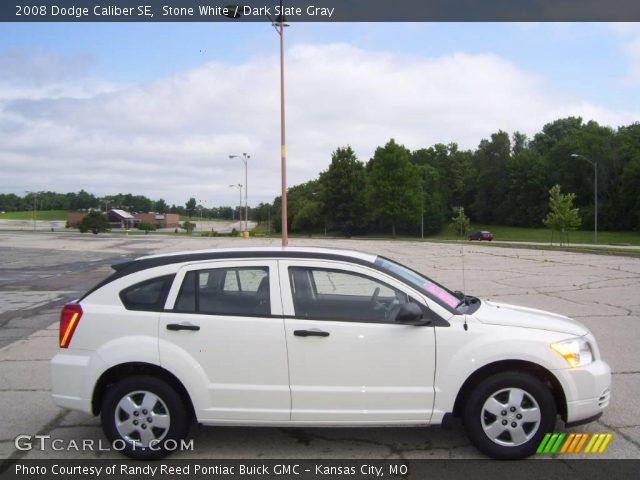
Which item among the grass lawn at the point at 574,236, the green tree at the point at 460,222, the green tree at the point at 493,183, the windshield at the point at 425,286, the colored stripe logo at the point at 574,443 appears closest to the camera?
the colored stripe logo at the point at 574,443

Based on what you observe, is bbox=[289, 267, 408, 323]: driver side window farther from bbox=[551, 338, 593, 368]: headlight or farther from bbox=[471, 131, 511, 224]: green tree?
bbox=[471, 131, 511, 224]: green tree

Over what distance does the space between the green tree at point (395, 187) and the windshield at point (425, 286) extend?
68.5 meters

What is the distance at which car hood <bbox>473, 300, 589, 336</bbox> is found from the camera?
4148 millimetres

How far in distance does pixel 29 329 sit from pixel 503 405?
8.23 m

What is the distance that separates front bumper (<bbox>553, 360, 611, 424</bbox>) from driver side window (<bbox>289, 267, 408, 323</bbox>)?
1347 millimetres

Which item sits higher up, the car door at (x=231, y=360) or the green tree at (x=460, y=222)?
the green tree at (x=460, y=222)

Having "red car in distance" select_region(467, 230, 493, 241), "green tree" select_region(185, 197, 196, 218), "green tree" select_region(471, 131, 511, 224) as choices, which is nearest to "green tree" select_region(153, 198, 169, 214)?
"green tree" select_region(185, 197, 196, 218)

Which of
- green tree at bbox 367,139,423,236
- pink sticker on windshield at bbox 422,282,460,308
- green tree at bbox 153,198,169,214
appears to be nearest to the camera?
pink sticker on windshield at bbox 422,282,460,308

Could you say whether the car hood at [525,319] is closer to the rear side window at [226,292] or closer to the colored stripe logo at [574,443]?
the colored stripe logo at [574,443]

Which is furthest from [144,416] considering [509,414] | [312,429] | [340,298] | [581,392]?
[581,392]

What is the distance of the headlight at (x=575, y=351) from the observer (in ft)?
13.3

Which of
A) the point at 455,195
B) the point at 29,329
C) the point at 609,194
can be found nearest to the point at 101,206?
the point at 455,195

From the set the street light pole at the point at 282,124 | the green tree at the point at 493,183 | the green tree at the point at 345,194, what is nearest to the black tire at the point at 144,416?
the street light pole at the point at 282,124

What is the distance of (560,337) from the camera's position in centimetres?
411
